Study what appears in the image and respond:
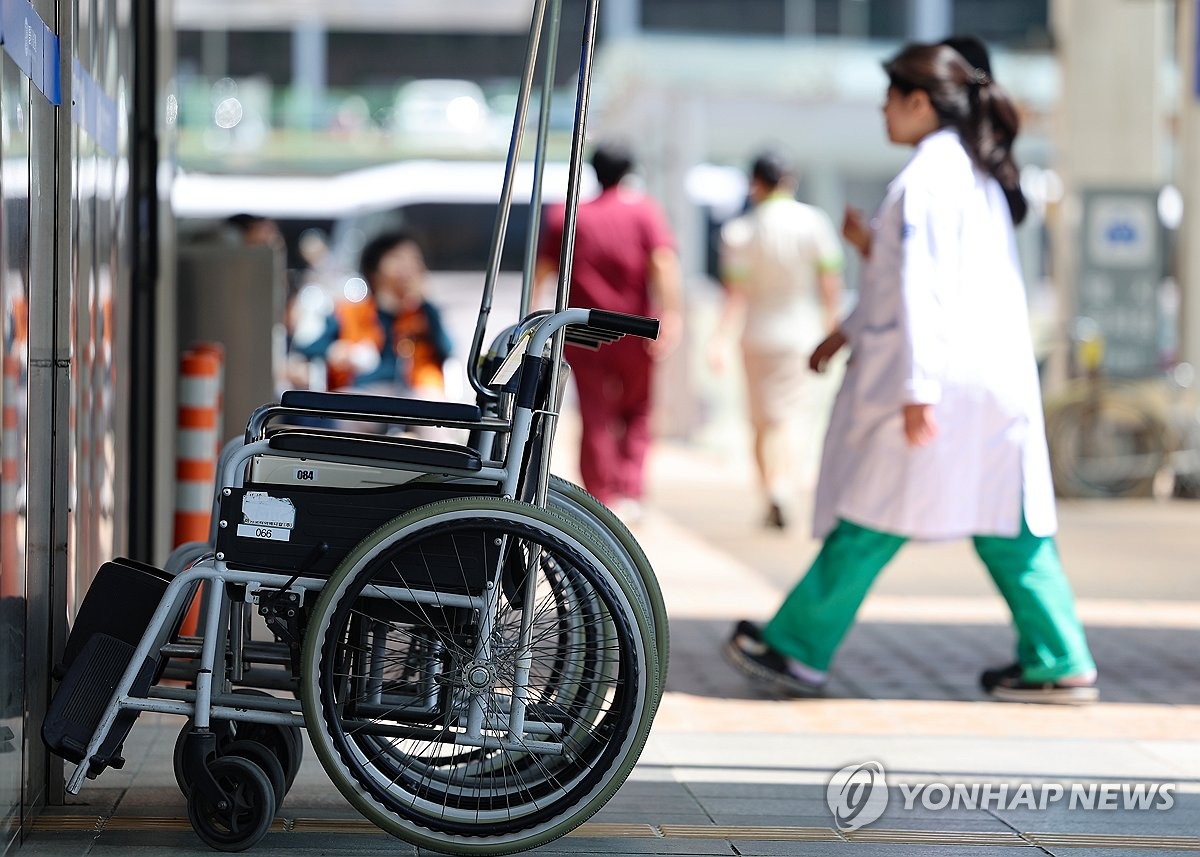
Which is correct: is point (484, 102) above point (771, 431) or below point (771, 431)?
above

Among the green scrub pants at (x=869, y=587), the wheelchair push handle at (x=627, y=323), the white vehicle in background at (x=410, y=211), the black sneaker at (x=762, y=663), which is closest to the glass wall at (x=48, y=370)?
the wheelchair push handle at (x=627, y=323)

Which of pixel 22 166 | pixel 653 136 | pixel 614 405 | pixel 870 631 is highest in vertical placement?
pixel 653 136

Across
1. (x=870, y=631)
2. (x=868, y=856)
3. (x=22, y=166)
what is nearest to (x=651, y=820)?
(x=868, y=856)

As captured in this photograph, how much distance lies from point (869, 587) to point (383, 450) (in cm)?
229

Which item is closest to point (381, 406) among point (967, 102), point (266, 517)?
point (266, 517)

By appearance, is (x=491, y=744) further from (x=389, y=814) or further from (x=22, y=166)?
(x=22, y=166)

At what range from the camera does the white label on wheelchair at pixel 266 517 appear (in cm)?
367

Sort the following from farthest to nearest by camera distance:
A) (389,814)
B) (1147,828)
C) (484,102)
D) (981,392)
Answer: (484,102)
(981,392)
(1147,828)
(389,814)

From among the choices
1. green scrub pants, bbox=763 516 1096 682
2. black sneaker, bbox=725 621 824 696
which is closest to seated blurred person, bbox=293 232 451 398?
black sneaker, bbox=725 621 824 696

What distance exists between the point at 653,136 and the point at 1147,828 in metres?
21.2

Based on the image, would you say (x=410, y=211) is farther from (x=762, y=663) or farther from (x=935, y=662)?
(x=762, y=663)

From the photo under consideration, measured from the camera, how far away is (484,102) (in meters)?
40.2

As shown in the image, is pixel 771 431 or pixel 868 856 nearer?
pixel 868 856

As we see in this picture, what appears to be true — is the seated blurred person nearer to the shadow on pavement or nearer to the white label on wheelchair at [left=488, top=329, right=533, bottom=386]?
the shadow on pavement
